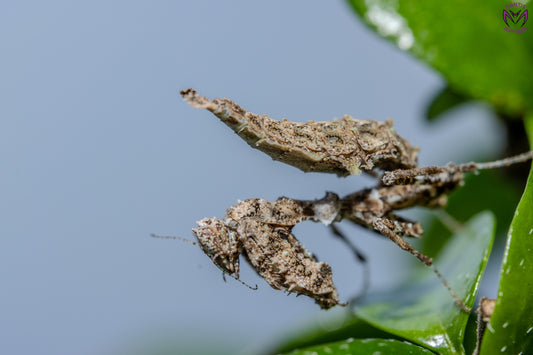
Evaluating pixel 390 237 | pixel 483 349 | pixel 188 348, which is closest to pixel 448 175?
pixel 390 237

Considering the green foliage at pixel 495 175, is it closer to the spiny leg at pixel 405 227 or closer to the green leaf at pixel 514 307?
the green leaf at pixel 514 307

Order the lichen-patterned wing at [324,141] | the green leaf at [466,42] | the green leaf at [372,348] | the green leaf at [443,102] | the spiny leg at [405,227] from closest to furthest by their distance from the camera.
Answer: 1. the green leaf at [372,348]
2. the lichen-patterned wing at [324,141]
3. the spiny leg at [405,227]
4. the green leaf at [466,42]
5. the green leaf at [443,102]

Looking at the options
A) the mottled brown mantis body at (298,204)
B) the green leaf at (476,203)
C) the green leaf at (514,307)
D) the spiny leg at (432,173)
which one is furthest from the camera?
the green leaf at (476,203)

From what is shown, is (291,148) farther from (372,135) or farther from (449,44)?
(449,44)

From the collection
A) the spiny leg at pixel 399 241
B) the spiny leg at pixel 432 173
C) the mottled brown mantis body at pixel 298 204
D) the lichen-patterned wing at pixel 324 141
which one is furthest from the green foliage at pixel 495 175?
the lichen-patterned wing at pixel 324 141

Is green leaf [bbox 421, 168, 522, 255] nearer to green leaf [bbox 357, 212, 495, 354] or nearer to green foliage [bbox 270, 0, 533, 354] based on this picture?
green foliage [bbox 270, 0, 533, 354]

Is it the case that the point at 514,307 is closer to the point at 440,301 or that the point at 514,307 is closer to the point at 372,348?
the point at 372,348

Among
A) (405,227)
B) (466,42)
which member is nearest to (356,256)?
(405,227)
